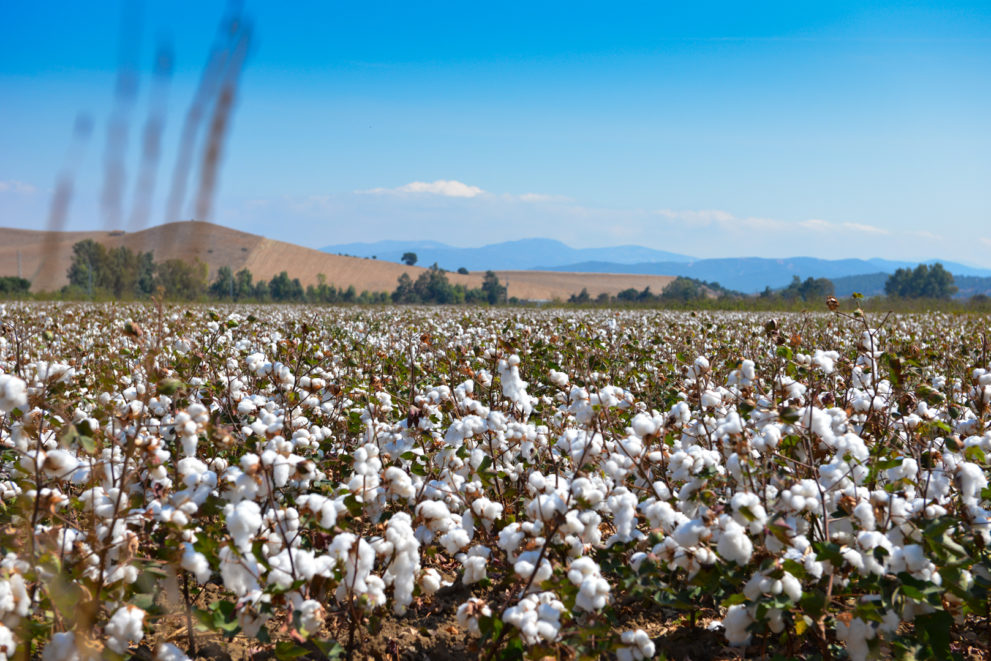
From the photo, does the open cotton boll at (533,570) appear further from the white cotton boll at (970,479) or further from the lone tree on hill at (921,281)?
the lone tree on hill at (921,281)

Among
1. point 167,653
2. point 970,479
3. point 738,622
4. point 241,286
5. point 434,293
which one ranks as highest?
point 434,293

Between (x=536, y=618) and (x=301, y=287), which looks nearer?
(x=536, y=618)

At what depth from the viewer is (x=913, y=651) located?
7.60 feet

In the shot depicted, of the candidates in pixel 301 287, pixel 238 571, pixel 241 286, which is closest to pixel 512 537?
pixel 238 571

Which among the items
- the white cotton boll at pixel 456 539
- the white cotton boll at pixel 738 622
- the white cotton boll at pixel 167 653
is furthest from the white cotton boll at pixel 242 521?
the white cotton boll at pixel 738 622

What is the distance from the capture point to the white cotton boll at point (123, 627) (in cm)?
211

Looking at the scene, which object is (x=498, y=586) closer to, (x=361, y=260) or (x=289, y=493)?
(x=289, y=493)

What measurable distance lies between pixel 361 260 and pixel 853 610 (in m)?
115

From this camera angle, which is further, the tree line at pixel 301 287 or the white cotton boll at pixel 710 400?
the white cotton boll at pixel 710 400

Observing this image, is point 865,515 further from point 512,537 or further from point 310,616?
point 310,616

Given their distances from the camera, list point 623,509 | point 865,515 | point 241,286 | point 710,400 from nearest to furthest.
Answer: point 865,515 < point 623,509 < point 710,400 < point 241,286

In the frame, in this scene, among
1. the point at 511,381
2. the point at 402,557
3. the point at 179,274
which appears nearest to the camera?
the point at 179,274

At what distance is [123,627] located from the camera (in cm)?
212

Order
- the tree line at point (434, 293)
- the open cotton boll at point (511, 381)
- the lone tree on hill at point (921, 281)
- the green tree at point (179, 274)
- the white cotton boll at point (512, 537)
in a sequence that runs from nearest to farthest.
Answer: the green tree at point (179, 274) → the white cotton boll at point (512, 537) → the open cotton boll at point (511, 381) → the tree line at point (434, 293) → the lone tree on hill at point (921, 281)
